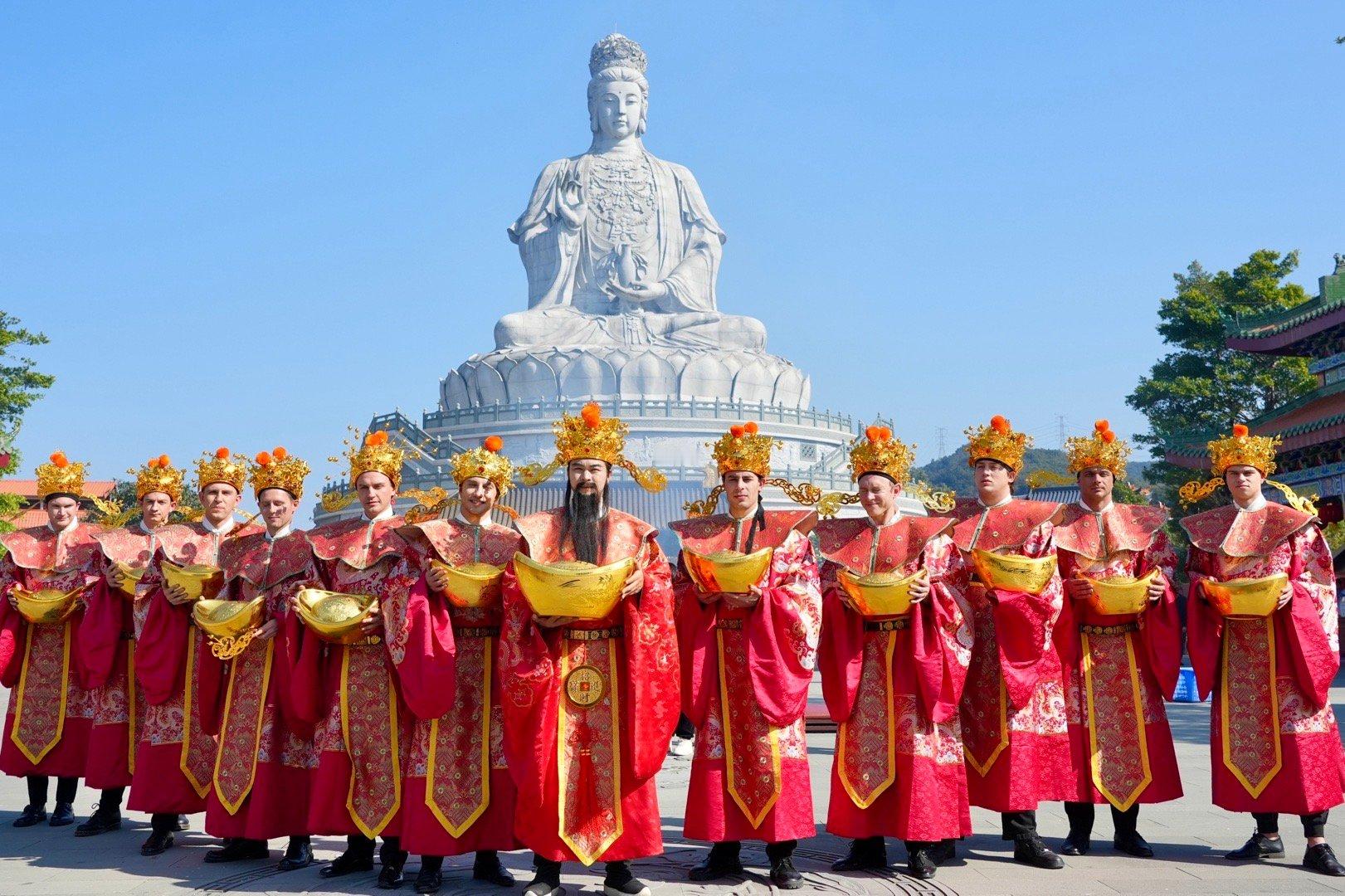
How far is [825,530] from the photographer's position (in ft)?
19.8

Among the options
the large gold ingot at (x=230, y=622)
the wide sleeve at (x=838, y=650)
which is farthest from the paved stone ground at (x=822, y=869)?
the large gold ingot at (x=230, y=622)

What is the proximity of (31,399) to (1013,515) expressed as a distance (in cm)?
1891

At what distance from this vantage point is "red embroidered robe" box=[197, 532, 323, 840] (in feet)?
19.2

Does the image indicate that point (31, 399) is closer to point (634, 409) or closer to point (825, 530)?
point (634, 409)

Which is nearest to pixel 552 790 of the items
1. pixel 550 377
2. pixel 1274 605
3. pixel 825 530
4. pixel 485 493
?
pixel 485 493

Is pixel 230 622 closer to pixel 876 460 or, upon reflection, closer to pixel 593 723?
pixel 593 723

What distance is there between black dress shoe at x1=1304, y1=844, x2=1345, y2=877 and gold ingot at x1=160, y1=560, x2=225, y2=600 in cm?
503

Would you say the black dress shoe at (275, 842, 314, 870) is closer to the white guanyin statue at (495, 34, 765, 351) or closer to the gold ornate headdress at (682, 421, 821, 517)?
the gold ornate headdress at (682, 421, 821, 517)

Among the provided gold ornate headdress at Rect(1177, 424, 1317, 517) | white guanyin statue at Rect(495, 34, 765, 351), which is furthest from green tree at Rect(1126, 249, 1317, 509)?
gold ornate headdress at Rect(1177, 424, 1317, 517)

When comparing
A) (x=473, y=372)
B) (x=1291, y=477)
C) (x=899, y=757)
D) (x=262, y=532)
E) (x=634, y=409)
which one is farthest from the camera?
(x=473, y=372)

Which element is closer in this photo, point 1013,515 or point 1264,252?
point 1013,515

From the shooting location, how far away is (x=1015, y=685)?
5.88 m

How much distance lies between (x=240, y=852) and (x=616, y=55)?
23.9 metres

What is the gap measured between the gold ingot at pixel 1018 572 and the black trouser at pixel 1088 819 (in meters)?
1.04
